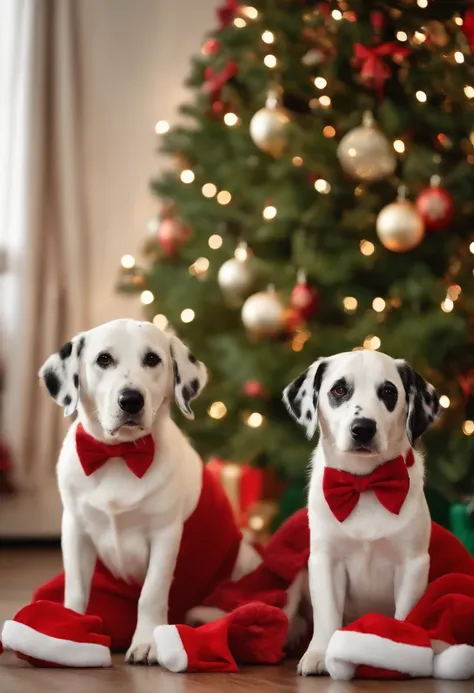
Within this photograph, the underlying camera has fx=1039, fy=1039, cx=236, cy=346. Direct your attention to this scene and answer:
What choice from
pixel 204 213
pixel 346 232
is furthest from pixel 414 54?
pixel 204 213

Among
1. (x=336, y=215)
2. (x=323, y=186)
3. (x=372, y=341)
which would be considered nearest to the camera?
(x=372, y=341)

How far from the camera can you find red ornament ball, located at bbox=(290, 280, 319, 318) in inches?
167

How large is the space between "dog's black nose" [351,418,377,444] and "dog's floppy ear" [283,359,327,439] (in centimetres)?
17

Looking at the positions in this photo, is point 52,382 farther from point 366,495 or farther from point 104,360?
point 366,495

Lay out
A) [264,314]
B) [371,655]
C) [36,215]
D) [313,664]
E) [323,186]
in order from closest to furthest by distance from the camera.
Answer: [371,655] < [313,664] < [264,314] < [323,186] < [36,215]

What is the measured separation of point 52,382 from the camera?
2670 mm

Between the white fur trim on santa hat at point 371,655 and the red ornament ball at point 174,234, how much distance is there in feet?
9.39

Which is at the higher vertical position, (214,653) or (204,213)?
(204,213)

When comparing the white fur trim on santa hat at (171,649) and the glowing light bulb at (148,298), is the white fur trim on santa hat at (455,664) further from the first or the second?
the glowing light bulb at (148,298)

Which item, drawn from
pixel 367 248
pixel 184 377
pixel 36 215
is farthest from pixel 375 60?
pixel 36 215

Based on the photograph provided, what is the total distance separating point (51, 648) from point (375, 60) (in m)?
2.70

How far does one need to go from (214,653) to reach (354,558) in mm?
409

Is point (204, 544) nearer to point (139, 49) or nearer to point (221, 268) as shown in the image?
point (221, 268)

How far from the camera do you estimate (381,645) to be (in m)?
2.33
